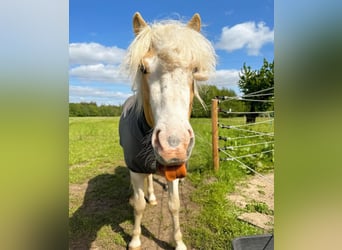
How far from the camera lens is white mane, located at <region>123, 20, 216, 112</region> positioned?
0.92 m

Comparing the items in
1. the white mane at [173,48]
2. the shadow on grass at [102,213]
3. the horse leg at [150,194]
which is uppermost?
Answer: the white mane at [173,48]

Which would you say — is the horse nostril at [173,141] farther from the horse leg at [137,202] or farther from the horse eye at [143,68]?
the horse leg at [137,202]

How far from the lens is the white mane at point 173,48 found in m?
0.92

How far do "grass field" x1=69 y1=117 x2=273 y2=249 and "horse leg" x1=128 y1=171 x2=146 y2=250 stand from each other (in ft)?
0.36

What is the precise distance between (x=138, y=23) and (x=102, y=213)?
1597mm

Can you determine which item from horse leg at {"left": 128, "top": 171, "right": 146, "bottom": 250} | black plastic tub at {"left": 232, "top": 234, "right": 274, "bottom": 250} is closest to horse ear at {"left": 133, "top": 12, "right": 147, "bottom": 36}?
horse leg at {"left": 128, "top": 171, "right": 146, "bottom": 250}

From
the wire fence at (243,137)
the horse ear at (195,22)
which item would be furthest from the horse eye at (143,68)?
the wire fence at (243,137)

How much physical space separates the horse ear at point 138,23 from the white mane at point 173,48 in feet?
0.20

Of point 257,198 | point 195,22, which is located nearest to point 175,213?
point 257,198

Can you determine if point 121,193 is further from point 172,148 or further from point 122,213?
point 172,148
